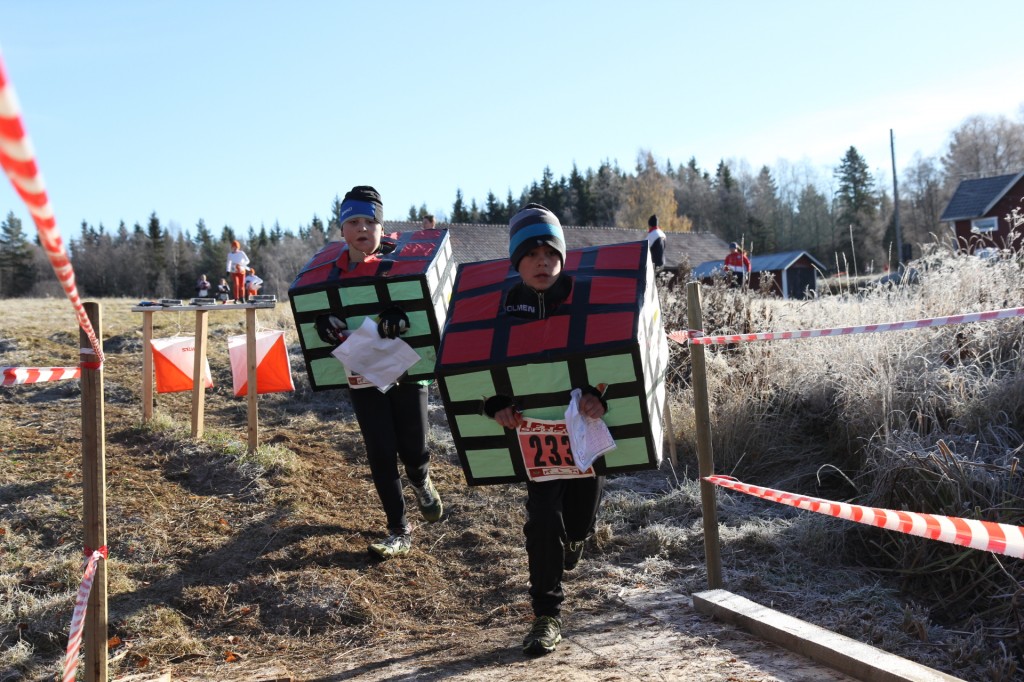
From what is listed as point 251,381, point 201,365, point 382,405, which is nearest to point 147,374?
point 201,365

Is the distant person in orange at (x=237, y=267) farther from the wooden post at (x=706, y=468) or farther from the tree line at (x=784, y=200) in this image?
the tree line at (x=784, y=200)

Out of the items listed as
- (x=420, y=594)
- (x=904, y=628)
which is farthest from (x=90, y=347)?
(x=904, y=628)

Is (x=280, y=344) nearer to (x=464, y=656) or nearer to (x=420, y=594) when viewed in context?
(x=420, y=594)

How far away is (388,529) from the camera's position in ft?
17.0

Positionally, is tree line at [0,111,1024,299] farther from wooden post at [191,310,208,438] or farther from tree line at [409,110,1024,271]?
wooden post at [191,310,208,438]

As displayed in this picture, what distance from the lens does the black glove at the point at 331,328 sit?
16.0ft

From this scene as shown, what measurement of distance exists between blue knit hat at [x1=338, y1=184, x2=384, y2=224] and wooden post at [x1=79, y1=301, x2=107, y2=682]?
2194 mm

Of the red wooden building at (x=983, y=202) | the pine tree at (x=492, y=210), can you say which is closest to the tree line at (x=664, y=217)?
the pine tree at (x=492, y=210)

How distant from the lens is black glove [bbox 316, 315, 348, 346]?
16.0ft

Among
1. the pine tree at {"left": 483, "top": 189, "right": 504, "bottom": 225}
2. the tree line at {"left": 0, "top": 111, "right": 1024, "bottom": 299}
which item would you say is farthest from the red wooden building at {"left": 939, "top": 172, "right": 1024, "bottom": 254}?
the pine tree at {"left": 483, "top": 189, "right": 504, "bottom": 225}

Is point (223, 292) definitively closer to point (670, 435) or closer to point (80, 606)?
point (670, 435)

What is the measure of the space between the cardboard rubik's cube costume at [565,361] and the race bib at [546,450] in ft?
0.11

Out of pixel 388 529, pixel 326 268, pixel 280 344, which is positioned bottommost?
pixel 388 529

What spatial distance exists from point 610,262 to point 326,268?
2.03 metres
